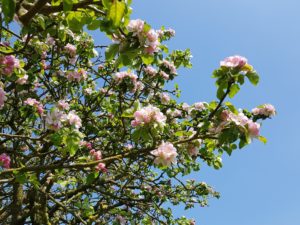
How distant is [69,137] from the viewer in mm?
4312

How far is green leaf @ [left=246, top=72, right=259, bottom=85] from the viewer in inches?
154

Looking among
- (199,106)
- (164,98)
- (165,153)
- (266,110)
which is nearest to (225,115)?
(165,153)

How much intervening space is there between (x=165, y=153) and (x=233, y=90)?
882 millimetres

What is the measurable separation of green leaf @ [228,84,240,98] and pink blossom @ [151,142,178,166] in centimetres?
76

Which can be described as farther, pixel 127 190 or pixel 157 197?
pixel 127 190

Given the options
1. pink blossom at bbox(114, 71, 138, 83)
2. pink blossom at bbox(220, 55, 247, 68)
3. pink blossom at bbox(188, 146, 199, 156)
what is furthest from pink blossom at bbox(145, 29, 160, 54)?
pink blossom at bbox(114, 71, 138, 83)

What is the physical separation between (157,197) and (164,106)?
2.01m

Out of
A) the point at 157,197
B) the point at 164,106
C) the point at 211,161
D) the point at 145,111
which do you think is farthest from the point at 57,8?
the point at 157,197

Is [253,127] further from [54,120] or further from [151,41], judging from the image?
[54,120]

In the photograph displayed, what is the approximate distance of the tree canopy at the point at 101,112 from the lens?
3.35 meters

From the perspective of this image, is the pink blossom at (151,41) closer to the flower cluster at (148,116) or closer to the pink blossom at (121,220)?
the flower cluster at (148,116)

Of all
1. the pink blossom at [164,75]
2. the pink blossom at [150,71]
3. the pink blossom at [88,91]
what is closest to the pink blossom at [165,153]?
the pink blossom at [164,75]

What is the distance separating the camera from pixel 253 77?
3.92 metres

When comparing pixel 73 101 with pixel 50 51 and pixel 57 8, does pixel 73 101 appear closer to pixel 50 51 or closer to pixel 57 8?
pixel 50 51
